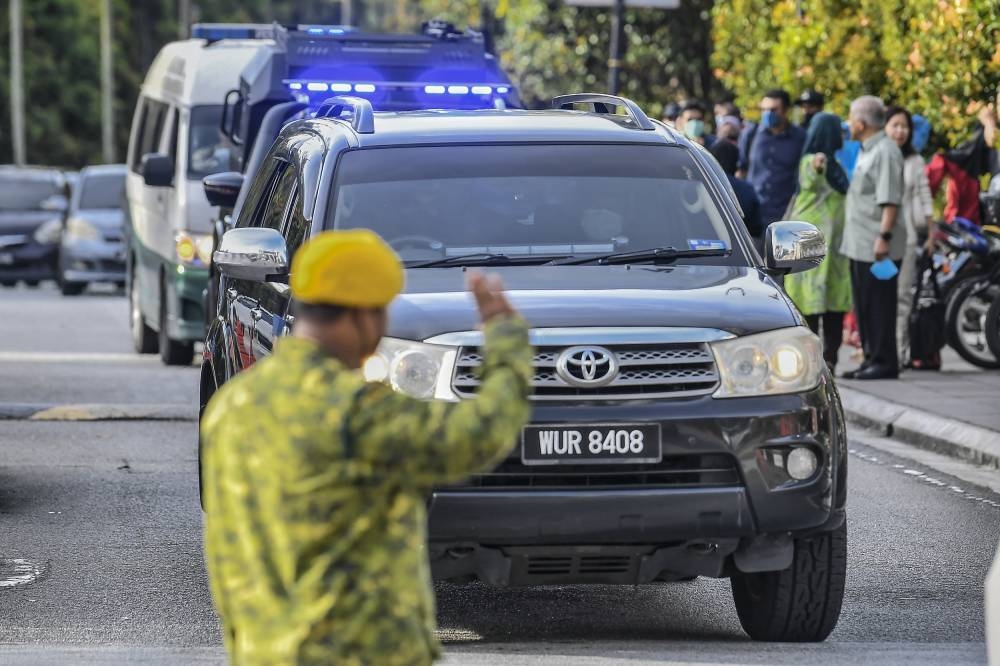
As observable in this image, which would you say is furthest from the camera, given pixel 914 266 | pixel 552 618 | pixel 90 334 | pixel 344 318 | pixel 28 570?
pixel 90 334

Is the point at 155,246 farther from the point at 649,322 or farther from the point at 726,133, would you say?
the point at 649,322

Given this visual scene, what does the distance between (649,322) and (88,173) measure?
2512cm

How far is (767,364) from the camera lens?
6695 mm

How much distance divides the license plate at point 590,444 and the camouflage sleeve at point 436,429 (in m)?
2.40

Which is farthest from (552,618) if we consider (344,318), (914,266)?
(914,266)

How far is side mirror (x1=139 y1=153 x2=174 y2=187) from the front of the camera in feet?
53.2

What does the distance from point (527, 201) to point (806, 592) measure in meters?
1.73

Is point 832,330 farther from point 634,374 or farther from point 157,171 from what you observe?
point 634,374

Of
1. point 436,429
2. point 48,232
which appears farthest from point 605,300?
point 48,232

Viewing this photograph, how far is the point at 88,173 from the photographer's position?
30.9m

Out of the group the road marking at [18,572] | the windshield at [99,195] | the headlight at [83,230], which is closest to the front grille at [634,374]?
the road marking at [18,572]

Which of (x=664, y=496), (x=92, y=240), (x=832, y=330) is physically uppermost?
(x=664, y=496)

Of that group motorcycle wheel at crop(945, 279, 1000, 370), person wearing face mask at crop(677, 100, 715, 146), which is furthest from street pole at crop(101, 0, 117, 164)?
motorcycle wheel at crop(945, 279, 1000, 370)

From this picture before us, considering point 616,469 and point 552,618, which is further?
point 552,618
